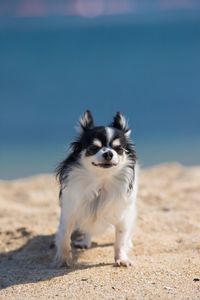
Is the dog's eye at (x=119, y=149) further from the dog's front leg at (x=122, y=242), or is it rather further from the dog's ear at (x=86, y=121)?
the dog's front leg at (x=122, y=242)

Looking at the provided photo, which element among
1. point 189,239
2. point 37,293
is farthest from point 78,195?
point 189,239

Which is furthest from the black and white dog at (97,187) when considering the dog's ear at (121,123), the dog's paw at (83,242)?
the dog's paw at (83,242)

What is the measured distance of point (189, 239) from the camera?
855cm

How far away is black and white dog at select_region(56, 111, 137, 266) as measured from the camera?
6949 millimetres

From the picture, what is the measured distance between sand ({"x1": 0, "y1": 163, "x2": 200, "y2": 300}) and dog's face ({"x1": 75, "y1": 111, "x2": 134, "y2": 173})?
40.0 inches

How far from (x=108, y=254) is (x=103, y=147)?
1623 millimetres

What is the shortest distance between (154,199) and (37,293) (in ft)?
19.4

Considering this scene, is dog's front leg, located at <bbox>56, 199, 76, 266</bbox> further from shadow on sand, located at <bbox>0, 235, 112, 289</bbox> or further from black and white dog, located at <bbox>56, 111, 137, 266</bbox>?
shadow on sand, located at <bbox>0, 235, 112, 289</bbox>

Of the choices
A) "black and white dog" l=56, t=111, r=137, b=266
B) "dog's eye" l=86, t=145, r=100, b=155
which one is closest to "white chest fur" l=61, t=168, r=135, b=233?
"black and white dog" l=56, t=111, r=137, b=266

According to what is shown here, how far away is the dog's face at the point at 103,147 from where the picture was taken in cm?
677

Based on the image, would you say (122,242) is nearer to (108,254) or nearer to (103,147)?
(108,254)

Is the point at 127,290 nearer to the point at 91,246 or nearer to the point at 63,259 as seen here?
the point at 63,259

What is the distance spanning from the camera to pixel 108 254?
7906mm

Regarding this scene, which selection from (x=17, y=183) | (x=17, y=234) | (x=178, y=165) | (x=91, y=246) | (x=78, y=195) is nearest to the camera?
(x=78, y=195)
